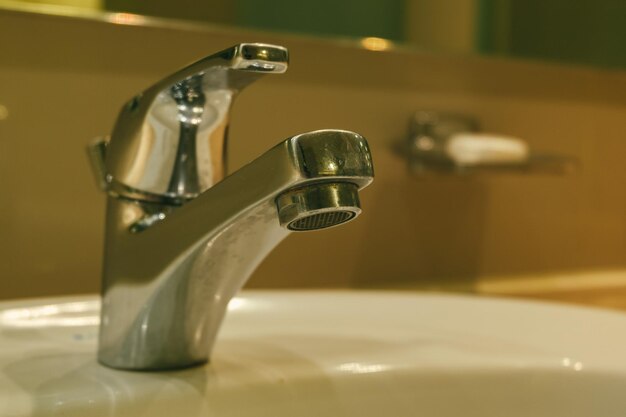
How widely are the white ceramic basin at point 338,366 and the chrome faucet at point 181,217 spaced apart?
Answer: 2cm

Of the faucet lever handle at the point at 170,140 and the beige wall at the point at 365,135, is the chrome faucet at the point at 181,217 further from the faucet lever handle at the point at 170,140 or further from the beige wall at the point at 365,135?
the beige wall at the point at 365,135

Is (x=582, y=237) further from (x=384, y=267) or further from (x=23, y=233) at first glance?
(x=23, y=233)

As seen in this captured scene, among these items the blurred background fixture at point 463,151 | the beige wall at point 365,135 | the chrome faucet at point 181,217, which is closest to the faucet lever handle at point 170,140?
the chrome faucet at point 181,217

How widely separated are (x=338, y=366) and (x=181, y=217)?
0.13 m

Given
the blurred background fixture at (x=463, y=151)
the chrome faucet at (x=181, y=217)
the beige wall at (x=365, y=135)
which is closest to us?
the chrome faucet at (x=181, y=217)

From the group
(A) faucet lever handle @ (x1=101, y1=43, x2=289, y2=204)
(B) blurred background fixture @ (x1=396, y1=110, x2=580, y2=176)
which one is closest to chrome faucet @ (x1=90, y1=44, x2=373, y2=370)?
(A) faucet lever handle @ (x1=101, y1=43, x2=289, y2=204)

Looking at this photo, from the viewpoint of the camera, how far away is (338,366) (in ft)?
1.33

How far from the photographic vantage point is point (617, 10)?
843 millimetres

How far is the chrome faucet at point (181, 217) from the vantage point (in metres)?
0.32

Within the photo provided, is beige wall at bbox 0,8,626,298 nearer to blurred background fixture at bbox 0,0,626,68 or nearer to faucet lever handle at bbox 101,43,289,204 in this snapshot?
blurred background fixture at bbox 0,0,626,68

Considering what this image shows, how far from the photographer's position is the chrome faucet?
1.04ft

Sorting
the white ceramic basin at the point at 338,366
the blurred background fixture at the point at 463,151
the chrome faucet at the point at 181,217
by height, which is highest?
the chrome faucet at the point at 181,217

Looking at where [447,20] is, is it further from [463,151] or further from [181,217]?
[181,217]

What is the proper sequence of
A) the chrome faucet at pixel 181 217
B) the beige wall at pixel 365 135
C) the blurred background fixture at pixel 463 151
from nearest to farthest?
the chrome faucet at pixel 181 217, the beige wall at pixel 365 135, the blurred background fixture at pixel 463 151
